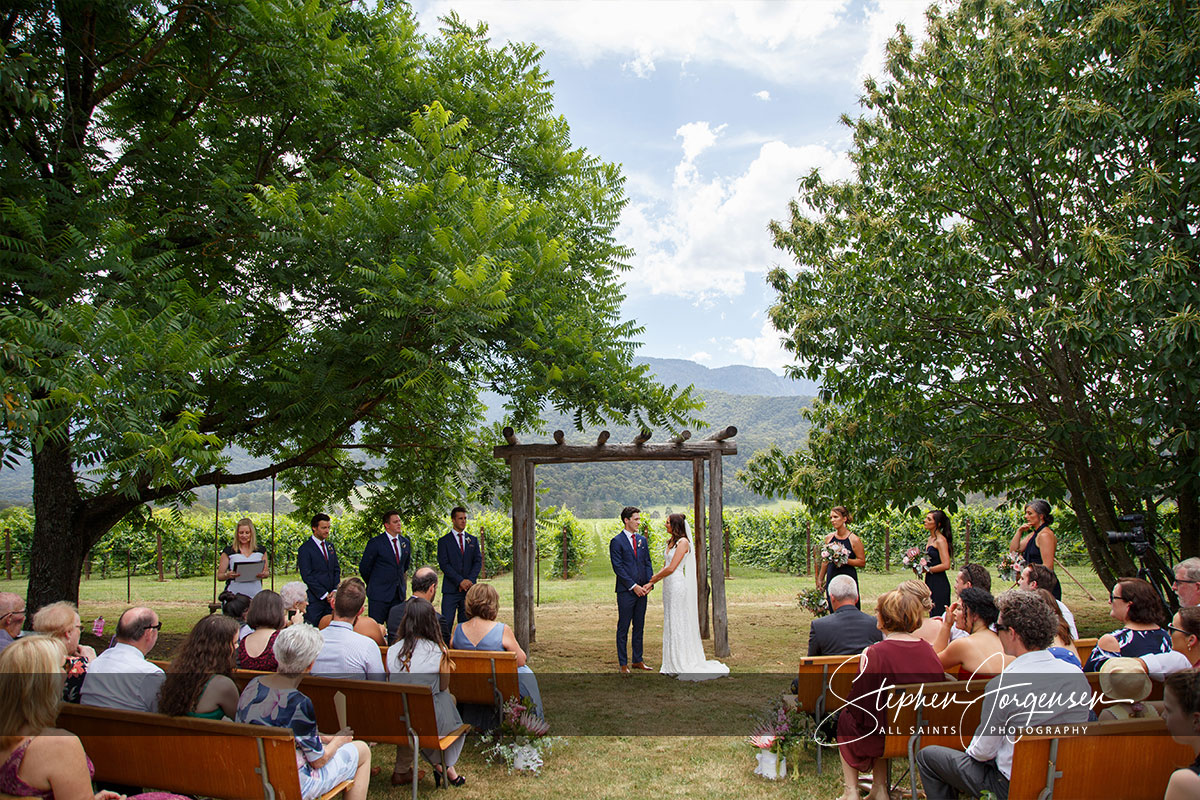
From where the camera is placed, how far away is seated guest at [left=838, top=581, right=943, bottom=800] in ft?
16.7

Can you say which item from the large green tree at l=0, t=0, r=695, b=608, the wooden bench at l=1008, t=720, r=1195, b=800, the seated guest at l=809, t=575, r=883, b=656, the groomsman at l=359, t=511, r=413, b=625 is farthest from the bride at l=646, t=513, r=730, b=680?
the wooden bench at l=1008, t=720, r=1195, b=800

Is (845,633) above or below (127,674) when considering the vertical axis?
below

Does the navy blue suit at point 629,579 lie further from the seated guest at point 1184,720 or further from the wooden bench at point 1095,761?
the seated guest at point 1184,720

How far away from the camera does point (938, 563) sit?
32.4 ft

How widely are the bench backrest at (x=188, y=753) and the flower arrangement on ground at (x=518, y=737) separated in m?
2.63

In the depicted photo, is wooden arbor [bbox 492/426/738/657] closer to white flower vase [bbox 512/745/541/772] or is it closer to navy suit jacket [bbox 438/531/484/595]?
navy suit jacket [bbox 438/531/484/595]

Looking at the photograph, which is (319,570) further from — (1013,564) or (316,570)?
(1013,564)

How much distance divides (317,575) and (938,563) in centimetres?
782

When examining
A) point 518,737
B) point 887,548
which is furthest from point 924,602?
point 887,548

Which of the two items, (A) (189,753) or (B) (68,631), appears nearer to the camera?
(A) (189,753)

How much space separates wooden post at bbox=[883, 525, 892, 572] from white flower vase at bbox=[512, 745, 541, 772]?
67.5 ft

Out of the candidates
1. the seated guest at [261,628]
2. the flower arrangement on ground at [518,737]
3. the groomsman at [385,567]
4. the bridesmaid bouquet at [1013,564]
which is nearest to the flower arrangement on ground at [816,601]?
the bridesmaid bouquet at [1013,564]

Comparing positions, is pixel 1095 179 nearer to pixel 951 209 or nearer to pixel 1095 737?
pixel 951 209

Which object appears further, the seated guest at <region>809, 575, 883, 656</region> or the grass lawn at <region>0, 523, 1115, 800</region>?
the seated guest at <region>809, 575, 883, 656</region>
